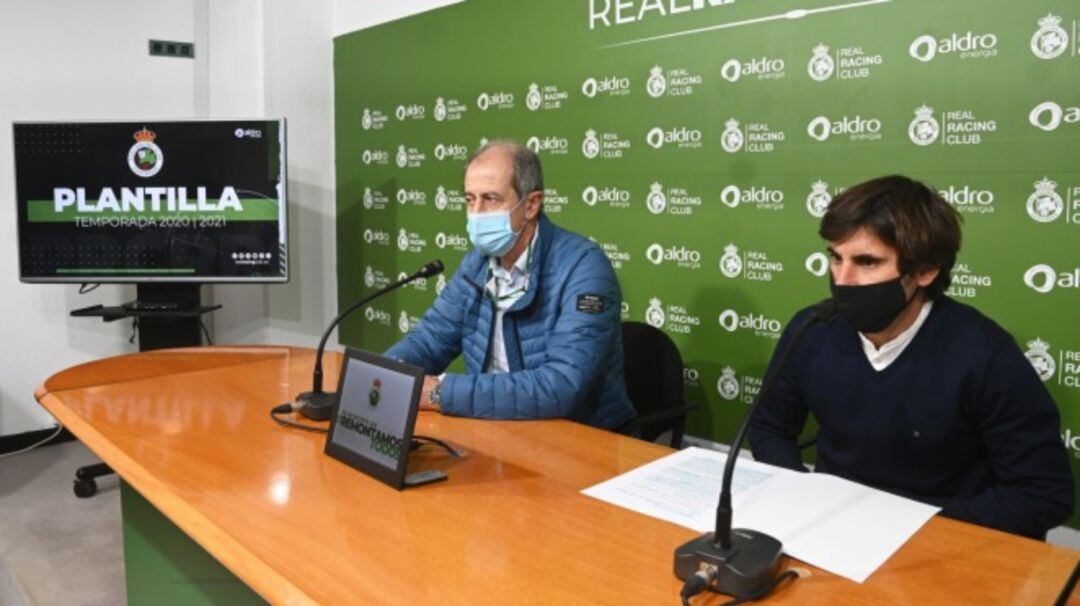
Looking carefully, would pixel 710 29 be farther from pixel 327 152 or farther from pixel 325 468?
pixel 327 152

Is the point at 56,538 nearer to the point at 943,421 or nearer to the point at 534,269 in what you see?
the point at 534,269

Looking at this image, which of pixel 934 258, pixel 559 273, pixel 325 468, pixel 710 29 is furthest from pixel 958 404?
pixel 710 29

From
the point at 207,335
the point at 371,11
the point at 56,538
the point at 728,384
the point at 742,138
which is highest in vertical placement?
the point at 371,11

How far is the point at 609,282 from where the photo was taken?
2.01 metres

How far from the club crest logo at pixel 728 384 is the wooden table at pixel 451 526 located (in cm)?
101

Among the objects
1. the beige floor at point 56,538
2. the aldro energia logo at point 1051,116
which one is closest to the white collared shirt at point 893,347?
the aldro energia logo at point 1051,116

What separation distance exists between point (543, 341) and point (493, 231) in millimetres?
296

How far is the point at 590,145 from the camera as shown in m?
3.04

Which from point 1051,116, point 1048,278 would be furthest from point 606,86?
point 1048,278

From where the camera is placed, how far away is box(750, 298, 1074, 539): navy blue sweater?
1.45 meters

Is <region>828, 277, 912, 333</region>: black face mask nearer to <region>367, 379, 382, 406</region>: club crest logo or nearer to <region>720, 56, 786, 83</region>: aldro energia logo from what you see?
<region>367, 379, 382, 406</region>: club crest logo

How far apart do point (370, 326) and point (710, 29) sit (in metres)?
2.40

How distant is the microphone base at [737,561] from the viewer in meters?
0.99

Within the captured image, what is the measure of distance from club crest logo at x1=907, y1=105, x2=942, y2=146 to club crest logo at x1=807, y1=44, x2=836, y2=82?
28 cm
